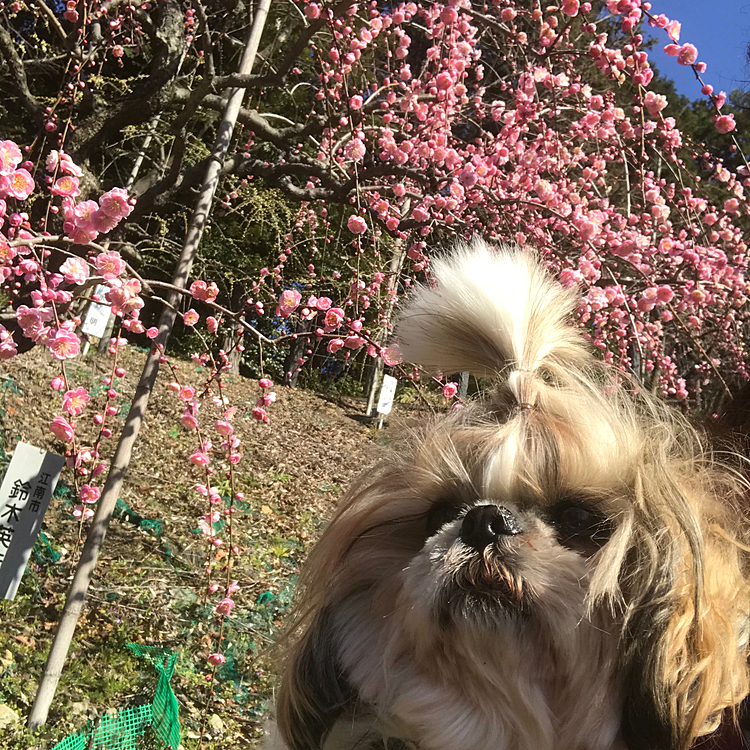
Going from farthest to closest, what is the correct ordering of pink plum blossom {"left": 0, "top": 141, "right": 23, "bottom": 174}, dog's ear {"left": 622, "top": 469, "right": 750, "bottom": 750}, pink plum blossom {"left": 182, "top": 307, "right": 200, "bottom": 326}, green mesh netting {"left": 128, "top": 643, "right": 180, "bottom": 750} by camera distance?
green mesh netting {"left": 128, "top": 643, "right": 180, "bottom": 750} < pink plum blossom {"left": 182, "top": 307, "right": 200, "bottom": 326} < pink plum blossom {"left": 0, "top": 141, "right": 23, "bottom": 174} < dog's ear {"left": 622, "top": 469, "right": 750, "bottom": 750}

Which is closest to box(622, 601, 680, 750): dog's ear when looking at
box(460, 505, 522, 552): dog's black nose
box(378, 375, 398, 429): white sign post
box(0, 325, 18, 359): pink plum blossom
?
box(460, 505, 522, 552): dog's black nose

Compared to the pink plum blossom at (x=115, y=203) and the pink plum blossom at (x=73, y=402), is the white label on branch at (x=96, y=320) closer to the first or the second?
the pink plum blossom at (x=73, y=402)

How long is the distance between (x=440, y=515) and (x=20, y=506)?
189 cm

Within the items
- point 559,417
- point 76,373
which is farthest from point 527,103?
point 76,373

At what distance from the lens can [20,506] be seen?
8.33 ft

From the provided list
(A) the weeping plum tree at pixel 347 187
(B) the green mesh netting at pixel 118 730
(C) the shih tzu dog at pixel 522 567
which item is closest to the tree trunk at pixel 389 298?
(A) the weeping plum tree at pixel 347 187

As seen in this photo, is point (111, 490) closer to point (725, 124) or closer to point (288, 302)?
point (288, 302)

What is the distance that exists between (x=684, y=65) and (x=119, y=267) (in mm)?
2453

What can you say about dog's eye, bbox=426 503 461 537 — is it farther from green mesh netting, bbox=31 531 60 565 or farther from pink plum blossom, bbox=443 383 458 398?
green mesh netting, bbox=31 531 60 565

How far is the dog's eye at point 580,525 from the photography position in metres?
1.19

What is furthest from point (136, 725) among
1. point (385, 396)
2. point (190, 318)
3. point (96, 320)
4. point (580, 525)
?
point (385, 396)

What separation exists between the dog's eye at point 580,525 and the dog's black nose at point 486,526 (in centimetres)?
9

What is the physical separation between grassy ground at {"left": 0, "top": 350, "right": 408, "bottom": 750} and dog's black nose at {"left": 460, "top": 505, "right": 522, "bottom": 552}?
1.43 feet

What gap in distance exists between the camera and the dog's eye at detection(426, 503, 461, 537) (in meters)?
1.32
